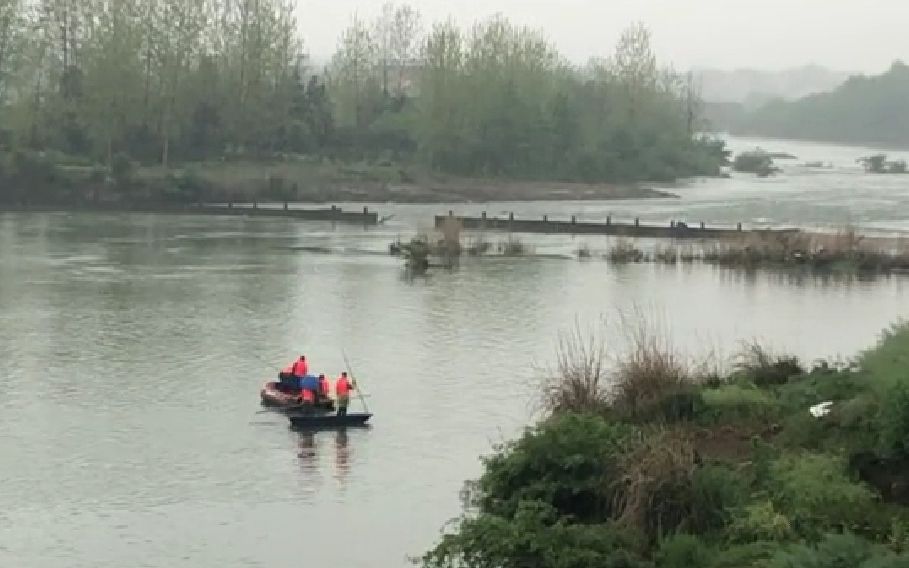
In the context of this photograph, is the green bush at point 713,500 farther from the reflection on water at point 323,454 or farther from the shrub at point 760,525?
the reflection on water at point 323,454

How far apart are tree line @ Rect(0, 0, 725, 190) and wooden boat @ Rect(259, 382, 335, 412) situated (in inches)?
1561

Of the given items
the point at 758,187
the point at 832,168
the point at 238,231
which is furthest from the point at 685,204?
the point at 832,168

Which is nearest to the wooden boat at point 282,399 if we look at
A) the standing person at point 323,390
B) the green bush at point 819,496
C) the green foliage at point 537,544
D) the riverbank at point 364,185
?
the standing person at point 323,390

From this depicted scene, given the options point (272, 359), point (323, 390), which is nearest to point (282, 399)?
point (323, 390)

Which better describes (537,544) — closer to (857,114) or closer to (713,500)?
(713,500)

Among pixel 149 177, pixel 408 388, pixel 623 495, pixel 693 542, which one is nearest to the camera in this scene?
pixel 693 542

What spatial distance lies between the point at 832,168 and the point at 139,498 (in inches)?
3454

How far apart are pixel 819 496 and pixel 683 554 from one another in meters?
1.30

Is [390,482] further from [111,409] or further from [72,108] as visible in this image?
[72,108]

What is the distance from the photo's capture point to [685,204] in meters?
64.9

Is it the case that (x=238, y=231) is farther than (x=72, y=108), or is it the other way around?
(x=72, y=108)

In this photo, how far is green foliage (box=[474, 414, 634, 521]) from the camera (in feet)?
42.7

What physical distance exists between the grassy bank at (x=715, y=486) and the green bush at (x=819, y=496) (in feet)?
0.05

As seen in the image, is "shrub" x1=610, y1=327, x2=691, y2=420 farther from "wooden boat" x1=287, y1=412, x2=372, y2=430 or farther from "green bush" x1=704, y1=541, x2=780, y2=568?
"wooden boat" x1=287, y1=412, x2=372, y2=430
